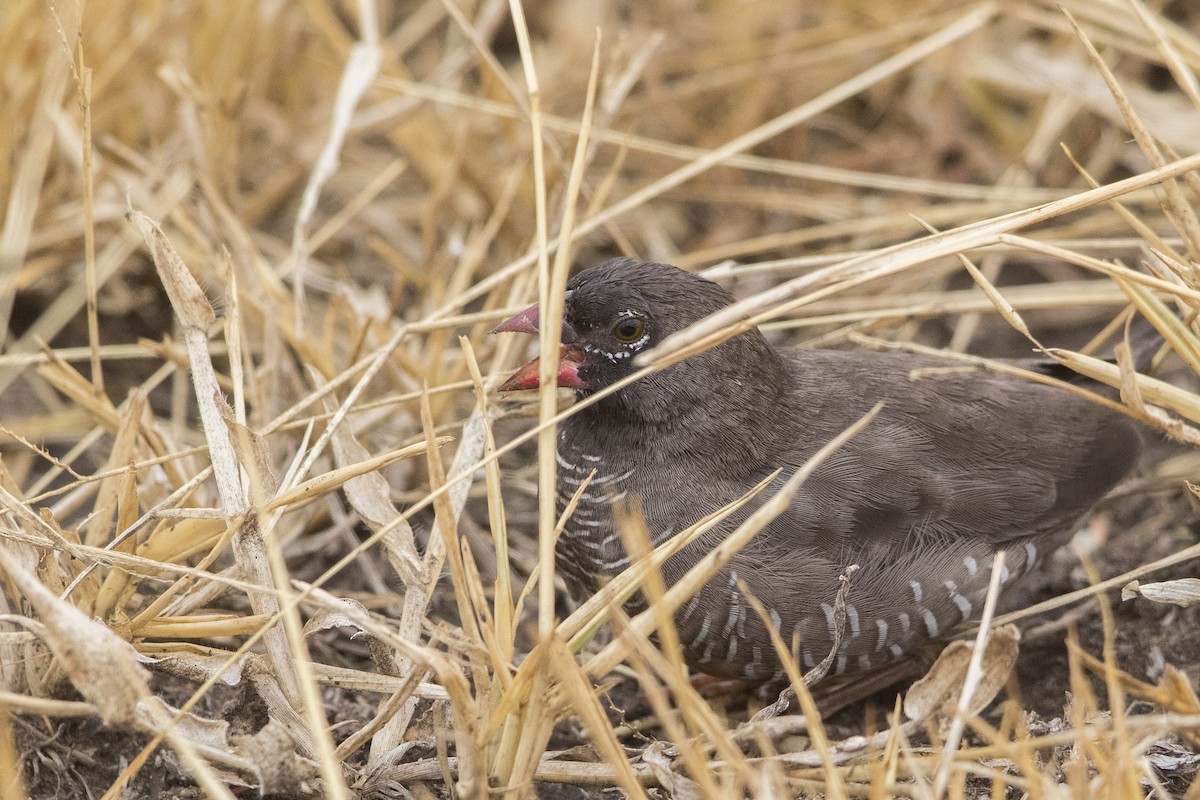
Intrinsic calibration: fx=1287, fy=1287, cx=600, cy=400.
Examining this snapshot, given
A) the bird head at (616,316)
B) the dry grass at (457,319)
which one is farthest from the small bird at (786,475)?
the dry grass at (457,319)

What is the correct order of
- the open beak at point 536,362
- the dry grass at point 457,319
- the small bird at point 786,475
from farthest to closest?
the open beak at point 536,362, the small bird at point 786,475, the dry grass at point 457,319

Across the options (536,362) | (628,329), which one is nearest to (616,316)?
(628,329)

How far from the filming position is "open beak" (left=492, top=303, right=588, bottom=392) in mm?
3018

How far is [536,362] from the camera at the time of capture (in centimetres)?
307

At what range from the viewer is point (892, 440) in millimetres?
3004

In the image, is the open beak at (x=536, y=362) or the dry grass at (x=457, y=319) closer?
the dry grass at (x=457, y=319)

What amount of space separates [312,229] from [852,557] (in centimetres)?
270

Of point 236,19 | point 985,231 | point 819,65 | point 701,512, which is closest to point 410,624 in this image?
point 701,512

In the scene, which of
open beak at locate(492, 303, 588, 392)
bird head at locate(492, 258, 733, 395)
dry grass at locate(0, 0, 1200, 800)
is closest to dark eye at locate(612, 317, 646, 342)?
bird head at locate(492, 258, 733, 395)

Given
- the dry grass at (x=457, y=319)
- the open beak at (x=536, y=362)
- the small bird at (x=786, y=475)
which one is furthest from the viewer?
the open beak at (x=536, y=362)

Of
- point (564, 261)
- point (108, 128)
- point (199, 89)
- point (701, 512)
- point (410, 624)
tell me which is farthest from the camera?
point (108, 128)

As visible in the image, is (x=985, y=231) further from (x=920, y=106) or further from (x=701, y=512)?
(x=920, y=106)

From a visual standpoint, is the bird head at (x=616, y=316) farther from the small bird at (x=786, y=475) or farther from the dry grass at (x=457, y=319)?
the dry grass at (x=457, y=319)

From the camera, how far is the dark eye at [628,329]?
2.96m
